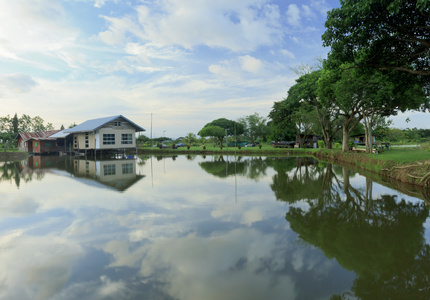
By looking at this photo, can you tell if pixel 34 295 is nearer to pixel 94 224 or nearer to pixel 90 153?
pixel 94 224

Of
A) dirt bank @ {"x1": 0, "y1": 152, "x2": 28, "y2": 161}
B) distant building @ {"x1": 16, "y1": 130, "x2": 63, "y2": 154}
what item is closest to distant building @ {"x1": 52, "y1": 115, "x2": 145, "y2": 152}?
distant building @ {"x1": 16, "y1": 130, "x2": 63, "y2": 154}

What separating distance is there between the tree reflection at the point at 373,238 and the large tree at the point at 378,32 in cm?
645

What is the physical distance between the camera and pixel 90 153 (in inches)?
1576

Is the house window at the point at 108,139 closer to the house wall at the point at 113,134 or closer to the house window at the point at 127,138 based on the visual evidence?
the house wall at the point at 113,134

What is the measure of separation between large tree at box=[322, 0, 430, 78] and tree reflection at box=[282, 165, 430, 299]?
254 inches

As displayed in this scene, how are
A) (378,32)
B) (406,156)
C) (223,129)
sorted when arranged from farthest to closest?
(223,129)
(406,156)
(378,32)

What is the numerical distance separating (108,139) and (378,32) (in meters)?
33.8

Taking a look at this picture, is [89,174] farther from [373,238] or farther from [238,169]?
[373,238]

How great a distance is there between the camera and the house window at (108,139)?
36275 mm

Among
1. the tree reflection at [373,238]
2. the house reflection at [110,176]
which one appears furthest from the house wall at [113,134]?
the tree reflection at [373,238]

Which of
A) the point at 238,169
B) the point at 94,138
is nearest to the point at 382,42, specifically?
the point at 238,169

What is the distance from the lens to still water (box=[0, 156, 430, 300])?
4035 mm

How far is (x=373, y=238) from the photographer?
5922 millimetres

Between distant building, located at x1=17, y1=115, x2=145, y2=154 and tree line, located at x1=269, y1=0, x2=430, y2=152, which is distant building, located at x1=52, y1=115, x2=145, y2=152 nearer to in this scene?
distant building, located at x1=17, y1=115, x2=145, y2=154
